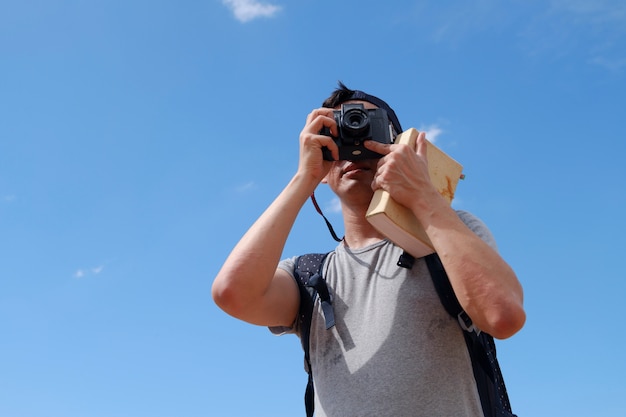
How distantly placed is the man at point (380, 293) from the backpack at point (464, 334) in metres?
0.04

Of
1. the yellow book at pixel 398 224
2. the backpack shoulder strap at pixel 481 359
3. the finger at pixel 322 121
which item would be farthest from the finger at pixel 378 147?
the backpack shoulder strap at pixel 481 359

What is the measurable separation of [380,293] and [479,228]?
65cm

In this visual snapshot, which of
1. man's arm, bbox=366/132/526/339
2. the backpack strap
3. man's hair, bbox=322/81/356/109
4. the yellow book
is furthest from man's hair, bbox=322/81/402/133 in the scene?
the backpack strap

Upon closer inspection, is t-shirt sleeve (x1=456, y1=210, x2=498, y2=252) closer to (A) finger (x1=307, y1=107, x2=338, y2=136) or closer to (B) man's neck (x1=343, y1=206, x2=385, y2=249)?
(B) man's neck (x1=343, y1=206, x2=385, y2=249)

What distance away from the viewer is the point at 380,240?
3984mm

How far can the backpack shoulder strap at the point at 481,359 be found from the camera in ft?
11.1

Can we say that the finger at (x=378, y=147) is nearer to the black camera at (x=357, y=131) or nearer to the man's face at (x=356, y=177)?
the black camera at (x=357, y=131)

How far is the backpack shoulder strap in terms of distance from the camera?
3.37 metres

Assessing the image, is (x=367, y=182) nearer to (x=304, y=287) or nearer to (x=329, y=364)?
(x=304, y=287)

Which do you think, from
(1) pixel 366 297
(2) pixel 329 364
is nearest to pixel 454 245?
(1) pixel 366 297

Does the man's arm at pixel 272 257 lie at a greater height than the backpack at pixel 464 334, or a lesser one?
greater

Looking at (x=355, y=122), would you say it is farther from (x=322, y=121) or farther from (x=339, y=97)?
(x=339, y=97)

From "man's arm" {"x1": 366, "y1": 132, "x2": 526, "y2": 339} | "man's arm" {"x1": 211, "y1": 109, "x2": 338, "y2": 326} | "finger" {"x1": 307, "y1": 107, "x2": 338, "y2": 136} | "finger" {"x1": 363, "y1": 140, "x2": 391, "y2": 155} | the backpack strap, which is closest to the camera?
"man's arm" {"x1": 366, "y1": 132, "x2": 526, "y2": 339}

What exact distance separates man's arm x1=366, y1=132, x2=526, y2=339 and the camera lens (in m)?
0.32
